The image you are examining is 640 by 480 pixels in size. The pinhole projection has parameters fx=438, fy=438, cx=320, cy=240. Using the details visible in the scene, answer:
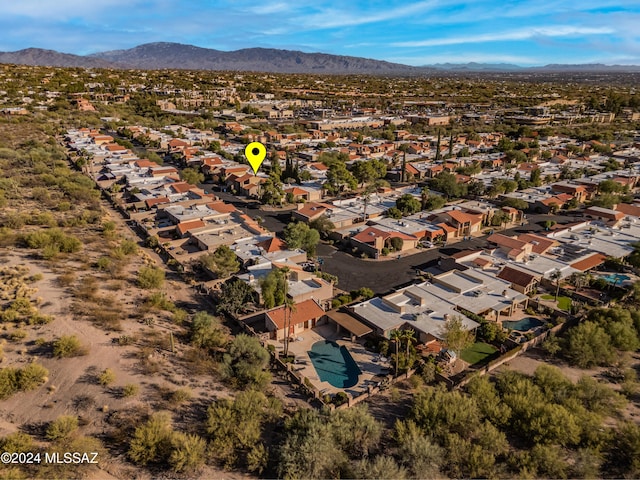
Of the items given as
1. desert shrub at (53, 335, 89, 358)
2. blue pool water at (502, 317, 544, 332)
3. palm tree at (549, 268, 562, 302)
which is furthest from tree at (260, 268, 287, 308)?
palm tree at (549, 268, 562, 302)

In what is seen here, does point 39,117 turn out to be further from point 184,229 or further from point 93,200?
point 184,229

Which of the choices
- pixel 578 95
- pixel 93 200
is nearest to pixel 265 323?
pixel 93 200

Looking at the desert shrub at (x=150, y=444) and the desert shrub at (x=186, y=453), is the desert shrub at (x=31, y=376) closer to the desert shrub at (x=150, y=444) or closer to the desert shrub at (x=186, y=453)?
the desert shrub at (x=150, y=444)

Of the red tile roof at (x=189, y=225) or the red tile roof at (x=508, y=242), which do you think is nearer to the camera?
the red tile roof at (x=508, y=242)

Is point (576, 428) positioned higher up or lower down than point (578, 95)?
lower down

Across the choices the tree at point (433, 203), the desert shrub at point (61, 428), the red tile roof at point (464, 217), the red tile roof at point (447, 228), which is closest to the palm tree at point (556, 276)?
the red tile roof at point (447, 228)

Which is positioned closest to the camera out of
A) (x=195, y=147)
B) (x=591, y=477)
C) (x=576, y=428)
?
(x=591, y=477)

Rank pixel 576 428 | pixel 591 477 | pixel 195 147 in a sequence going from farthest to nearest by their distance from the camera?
pixel 195 147, pixel 576 428, pixel 591 477
